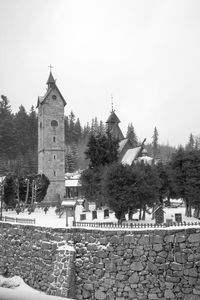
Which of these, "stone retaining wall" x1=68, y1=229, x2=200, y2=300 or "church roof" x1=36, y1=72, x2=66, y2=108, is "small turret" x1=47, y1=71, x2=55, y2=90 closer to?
"church roof" x1=36, y1=72, x2=66, y2=108

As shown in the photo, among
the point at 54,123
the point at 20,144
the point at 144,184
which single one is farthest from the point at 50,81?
the point at 144,184

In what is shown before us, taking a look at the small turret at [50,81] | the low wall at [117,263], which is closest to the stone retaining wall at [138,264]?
the low wall at [117,263]

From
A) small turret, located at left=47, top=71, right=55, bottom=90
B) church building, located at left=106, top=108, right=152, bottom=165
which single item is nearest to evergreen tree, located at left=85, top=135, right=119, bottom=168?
church building, located at left=106, top=108, right=152, bottom=165

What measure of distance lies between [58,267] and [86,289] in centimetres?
176

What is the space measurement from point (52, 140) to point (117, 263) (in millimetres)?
47451

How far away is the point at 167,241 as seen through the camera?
49.7 feet

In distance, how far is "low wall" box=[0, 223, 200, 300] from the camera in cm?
1494

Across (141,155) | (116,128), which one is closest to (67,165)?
(116,128)

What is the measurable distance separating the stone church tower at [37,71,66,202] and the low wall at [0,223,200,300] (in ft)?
136

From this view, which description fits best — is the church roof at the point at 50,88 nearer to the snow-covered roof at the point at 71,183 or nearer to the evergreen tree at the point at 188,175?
the snow-covered roof at the point at 71,183

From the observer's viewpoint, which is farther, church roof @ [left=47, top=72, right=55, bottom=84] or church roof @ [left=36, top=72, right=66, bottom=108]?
church roof @ [left=47, top=72, right=55, bottom=84]

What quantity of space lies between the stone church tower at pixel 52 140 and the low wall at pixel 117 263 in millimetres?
41402

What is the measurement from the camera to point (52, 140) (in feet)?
204

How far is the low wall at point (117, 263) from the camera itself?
1494cm
